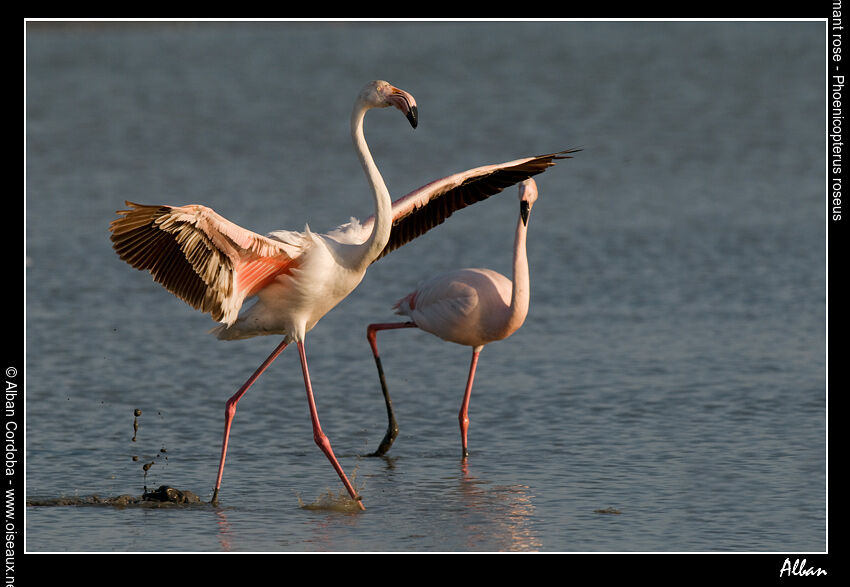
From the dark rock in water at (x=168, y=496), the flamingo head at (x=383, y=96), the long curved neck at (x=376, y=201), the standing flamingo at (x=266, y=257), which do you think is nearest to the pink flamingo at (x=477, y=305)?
the standing flamingo at (x=266, y=257)

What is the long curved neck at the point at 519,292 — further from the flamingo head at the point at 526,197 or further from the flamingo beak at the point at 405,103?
the flamingo beak at the point at 405,103

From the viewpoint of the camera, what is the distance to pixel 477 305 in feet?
28.0

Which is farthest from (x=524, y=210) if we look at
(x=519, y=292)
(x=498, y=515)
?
(x=498, y=515)

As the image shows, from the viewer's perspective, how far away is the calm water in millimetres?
6734

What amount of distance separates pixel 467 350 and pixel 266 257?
Result: 371cm

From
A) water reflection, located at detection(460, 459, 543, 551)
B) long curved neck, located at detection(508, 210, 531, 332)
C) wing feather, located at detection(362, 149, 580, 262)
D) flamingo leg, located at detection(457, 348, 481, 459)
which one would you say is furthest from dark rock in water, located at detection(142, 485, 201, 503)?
long curved neck, located at detection(508, 210, 531, 332)

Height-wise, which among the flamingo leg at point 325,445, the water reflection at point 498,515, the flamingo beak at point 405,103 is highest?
the flamingo beak at point 405,103

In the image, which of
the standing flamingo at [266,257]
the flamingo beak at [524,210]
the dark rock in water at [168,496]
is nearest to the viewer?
the standing flamingo at [266,257]

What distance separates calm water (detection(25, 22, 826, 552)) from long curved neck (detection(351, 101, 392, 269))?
1.38m

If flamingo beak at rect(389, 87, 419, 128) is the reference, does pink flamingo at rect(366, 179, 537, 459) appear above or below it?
below

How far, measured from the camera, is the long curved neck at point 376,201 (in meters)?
6.85

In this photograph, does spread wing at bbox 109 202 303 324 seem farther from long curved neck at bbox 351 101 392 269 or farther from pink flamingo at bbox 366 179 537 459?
pink flamingo at bbox 366 179 537 459

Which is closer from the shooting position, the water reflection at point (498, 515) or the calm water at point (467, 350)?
the water reflection at point (498, 515)
